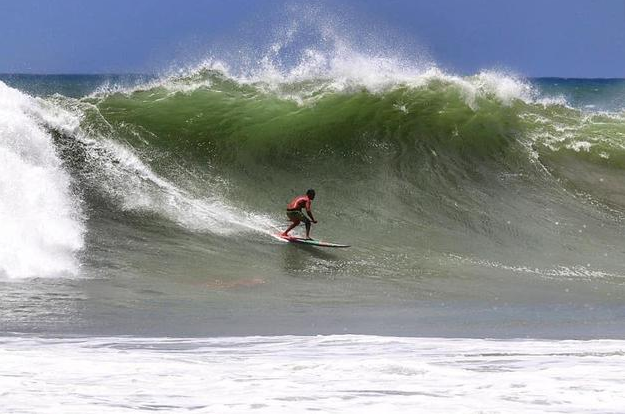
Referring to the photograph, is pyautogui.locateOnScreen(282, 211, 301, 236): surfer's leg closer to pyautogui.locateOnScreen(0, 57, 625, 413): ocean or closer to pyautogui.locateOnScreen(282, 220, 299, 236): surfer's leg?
pyautogui.locateOnScreen(282, 220, 299, 236): surfer's leg

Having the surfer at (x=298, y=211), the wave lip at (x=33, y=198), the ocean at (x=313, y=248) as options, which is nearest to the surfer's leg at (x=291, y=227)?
the surfer at (x=298, y=211)

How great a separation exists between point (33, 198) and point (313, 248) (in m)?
3.51

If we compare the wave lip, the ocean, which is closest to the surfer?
the ocean

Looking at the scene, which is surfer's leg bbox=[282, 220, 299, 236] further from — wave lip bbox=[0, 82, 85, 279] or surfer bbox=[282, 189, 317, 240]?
wave lip bbox=[0, 82, 85, 279]

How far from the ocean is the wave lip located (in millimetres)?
35

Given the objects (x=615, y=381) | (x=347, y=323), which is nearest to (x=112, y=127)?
(x=347, y=323)

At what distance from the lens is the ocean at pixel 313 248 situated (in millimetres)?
5621

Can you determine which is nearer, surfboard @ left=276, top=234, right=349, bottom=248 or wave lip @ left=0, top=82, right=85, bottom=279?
wave lip @ left=0, top=82, right=85, bottom=279

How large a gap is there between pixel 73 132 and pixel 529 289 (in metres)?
7.89

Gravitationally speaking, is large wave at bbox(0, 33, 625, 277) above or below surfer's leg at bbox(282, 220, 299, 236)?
above

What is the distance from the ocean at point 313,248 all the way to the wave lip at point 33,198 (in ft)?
0.12

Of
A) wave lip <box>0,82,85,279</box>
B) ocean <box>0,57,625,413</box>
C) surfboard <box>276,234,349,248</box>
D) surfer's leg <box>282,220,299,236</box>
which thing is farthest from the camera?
surfer's leg <box>282,220,299,236</box>

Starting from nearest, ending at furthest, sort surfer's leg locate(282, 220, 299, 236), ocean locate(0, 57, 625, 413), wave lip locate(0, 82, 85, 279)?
1. ocean locate(0, 57, 625, 413)
2. wave lip locate(0, 82, 85, 279)
3. surfer's leg locate(282, 220, 299, 236)

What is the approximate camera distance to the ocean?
18.4ft
